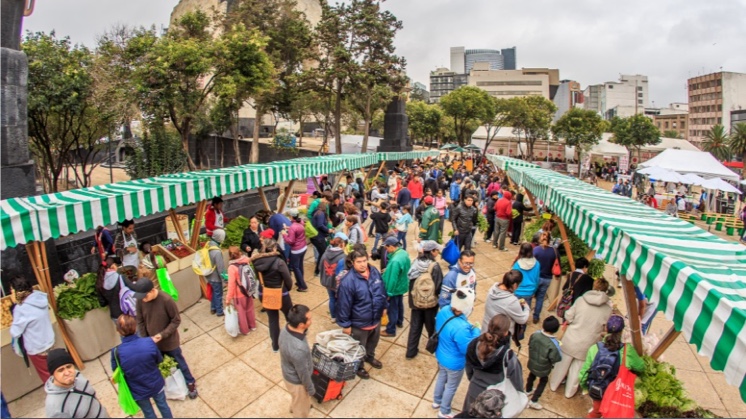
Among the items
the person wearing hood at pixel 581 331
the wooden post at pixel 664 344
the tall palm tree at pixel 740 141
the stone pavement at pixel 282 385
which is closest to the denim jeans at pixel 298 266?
the stone pavement at pixel 282 385

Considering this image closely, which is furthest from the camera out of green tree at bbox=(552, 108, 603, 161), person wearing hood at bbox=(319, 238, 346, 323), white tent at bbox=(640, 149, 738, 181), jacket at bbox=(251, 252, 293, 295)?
green tree at bbox=(552, 108, 603, 161)

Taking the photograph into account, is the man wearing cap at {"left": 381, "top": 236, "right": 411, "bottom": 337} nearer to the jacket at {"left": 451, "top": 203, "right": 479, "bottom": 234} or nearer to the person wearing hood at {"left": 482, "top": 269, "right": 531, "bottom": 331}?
the person wearing hood at {"left": 482, "top": 269, "right": 531, "bottom": 331}

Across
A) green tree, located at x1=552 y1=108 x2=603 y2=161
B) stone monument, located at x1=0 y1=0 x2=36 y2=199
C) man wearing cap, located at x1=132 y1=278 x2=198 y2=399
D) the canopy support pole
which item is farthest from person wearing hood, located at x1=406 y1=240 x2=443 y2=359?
green tree, located at x1=552 y1=108 x2=603 y2=161

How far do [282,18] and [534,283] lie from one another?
1077 inches

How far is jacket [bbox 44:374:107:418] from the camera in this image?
3.11 meters

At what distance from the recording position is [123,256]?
19.9 feet

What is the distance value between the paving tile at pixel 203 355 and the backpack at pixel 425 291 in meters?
2.64

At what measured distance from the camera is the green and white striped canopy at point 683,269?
2.65 m

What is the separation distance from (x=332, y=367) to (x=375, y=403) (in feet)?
2.33

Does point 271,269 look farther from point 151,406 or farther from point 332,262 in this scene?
point 151,406

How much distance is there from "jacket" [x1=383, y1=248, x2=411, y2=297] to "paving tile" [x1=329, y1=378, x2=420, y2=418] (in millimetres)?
1170

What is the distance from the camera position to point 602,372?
160 inches

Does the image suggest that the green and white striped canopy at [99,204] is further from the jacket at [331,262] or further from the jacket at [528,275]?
the jacket at [528,275]

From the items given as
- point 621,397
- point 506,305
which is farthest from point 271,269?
point 621,397
